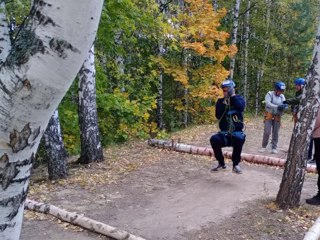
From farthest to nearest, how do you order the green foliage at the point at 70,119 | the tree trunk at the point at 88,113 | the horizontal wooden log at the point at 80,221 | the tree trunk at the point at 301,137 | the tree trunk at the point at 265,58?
the tree trunk at the point at 265,58 < the green foliage at the point at 70,119 < the tree trunk at the point at 88,113 < the tree trunk at the point at 301,137 < the horizontal wooden log at the point at 80,221

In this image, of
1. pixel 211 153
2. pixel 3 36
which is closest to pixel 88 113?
pixel 3 36

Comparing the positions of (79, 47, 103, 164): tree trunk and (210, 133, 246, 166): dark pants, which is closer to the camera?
(210, 133, 246, 166): dark pants

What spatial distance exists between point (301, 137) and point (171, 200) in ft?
7.64

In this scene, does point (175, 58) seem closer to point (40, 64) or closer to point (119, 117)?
point (119, 117)

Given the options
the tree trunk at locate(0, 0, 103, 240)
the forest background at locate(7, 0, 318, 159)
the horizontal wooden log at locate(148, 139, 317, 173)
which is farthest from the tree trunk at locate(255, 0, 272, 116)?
the tree trunk at locate(0, 0, 103, 240)

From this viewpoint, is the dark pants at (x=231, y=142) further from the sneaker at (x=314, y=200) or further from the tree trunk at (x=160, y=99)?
the tree trunk at (x=160, y=99)

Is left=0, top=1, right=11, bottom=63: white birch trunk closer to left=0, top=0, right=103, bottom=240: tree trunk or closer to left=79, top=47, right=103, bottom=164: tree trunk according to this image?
left=79, top=47, right=103, bottom=164: tree trunk

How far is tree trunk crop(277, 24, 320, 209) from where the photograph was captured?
4887mm

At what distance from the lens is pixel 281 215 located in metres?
5.24

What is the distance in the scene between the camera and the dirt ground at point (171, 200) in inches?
194

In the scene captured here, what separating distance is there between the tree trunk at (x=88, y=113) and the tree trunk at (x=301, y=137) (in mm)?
4261

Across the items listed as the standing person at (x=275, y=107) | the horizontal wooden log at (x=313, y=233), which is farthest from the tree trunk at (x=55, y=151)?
the standing person at (x=275, y=107)

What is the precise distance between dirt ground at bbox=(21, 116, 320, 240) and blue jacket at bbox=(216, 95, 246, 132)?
1.04 meters

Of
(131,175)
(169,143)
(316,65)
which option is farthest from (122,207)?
(169,143)
